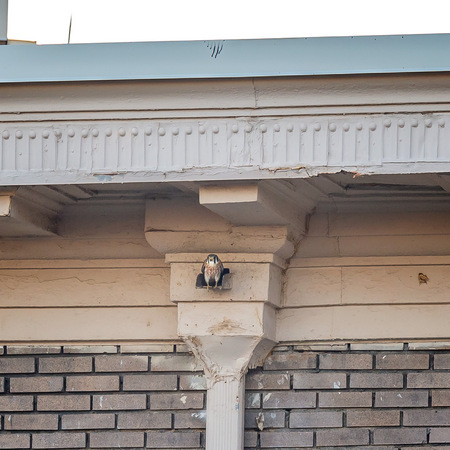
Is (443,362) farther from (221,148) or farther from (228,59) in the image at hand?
(228,59)

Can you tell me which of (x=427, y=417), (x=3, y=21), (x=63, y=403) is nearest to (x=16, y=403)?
(x=63, y=403)

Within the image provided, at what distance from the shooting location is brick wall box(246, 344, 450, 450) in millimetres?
5879

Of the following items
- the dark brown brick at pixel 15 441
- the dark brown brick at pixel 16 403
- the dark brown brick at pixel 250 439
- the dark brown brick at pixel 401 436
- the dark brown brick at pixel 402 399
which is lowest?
the dark brown brick at pixel 15 441

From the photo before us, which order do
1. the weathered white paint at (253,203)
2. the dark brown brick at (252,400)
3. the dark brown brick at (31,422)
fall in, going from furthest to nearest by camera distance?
the dark brown brick at (31,422)
the dark brown brick at (252,400)
the weathered white paint at (253,203)

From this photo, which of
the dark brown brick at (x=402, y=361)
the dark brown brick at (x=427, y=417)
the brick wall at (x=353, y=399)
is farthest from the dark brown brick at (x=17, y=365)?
the dark brown brick at (x=427, y=417)

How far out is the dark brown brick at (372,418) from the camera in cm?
589

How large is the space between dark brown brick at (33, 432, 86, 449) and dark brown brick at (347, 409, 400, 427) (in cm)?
150

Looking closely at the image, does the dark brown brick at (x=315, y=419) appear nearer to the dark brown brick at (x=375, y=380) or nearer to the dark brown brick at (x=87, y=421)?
the dark brown brick at (x=375, y=380)

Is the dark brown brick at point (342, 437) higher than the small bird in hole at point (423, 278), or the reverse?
the small bird in hole at point (423, 278)

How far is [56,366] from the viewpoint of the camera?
6125 mm

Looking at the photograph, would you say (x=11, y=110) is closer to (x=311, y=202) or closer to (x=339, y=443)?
(x=311, y=202)

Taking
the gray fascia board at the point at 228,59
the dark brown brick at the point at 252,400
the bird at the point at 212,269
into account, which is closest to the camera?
the gray fascia board at the point at 228,59

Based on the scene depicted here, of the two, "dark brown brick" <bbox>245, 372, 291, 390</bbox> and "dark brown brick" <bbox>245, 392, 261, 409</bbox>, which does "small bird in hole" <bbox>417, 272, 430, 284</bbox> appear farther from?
"dark brown brick" <bbox>245, 392, 261, 409</bbox>

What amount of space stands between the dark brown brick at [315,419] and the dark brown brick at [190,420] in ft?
1.64
